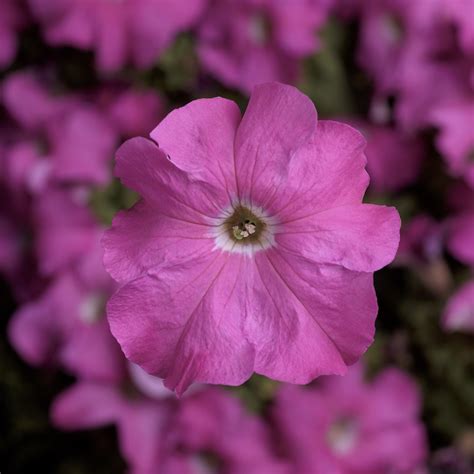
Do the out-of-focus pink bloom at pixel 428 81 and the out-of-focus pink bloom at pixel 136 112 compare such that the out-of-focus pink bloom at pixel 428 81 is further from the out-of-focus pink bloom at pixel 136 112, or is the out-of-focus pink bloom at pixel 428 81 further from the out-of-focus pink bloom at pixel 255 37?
the out-of-focus pink bloom at pixel 136 112

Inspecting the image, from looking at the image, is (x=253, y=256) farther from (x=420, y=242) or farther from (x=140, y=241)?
(x=420, y=242)

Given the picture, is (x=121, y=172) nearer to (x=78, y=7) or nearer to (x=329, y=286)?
(x=329, y=286)

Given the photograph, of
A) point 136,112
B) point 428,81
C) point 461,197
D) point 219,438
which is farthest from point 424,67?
point 219,438

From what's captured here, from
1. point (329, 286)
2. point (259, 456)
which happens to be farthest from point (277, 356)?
point (259, 456)

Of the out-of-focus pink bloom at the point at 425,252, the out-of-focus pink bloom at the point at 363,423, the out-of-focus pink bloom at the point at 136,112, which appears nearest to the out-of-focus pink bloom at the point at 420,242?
the out-of-focus pink bloom at the point at 425,252

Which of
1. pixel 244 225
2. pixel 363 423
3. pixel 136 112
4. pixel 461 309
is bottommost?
pixel 363 423
